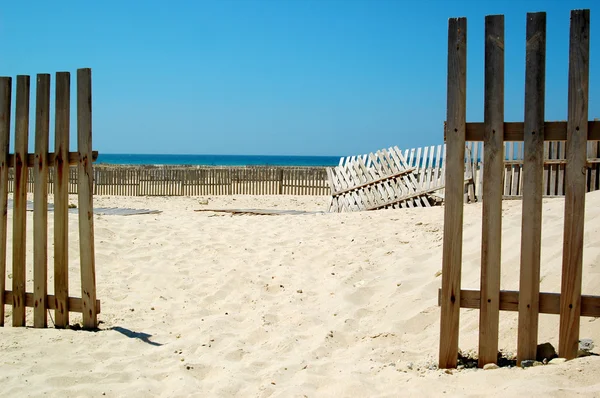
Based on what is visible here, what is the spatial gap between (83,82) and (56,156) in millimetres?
659

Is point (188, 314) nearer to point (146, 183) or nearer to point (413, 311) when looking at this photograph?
point (413, 311)

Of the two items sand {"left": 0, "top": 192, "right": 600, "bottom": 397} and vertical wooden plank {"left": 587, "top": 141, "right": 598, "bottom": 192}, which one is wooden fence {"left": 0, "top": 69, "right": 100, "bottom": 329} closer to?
sand {"left": 0, "top": 192, "right": 600, "bottom": 397}

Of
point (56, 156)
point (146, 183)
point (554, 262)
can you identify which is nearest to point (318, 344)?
point (554, 262)

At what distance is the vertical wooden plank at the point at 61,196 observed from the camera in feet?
14.9

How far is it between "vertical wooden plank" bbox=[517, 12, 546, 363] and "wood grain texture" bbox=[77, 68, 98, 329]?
10.5 ft

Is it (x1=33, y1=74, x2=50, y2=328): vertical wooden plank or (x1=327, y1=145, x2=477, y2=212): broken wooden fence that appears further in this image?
(x1=327, y1=145, x2=477, y2=212): broken wooden fence

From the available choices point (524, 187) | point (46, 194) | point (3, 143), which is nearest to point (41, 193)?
point (46, 194)

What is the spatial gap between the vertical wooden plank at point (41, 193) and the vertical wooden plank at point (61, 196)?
13cm

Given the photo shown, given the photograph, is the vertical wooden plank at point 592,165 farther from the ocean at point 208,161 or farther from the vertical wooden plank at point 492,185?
the ocean at point 208,161

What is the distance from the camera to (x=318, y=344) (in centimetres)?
431

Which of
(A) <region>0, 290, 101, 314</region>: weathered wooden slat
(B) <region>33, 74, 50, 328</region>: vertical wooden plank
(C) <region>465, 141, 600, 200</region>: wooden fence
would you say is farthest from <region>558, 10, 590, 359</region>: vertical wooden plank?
(C) <region>465, 141, 600, 200</region>: wooden fence

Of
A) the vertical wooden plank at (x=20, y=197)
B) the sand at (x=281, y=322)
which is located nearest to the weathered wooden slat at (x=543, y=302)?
the sand at (x=281, y=322)

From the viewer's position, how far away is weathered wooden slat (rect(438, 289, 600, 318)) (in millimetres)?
3277

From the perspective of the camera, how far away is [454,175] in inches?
134
